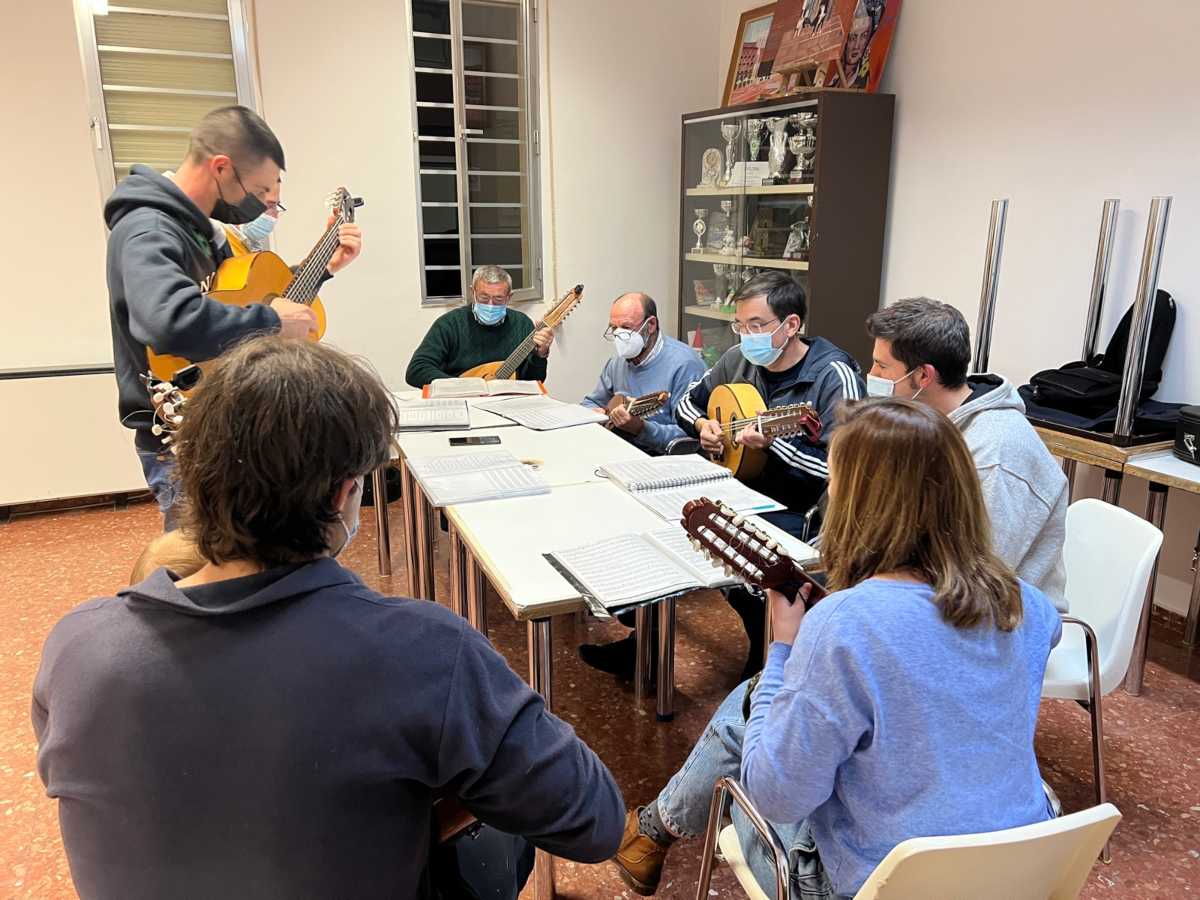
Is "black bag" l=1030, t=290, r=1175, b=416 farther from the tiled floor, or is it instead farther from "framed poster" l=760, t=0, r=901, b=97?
"framed poster" l=760, t=0, r=901, b=97

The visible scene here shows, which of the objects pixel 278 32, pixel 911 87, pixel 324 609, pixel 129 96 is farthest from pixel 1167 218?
pixel 129 96

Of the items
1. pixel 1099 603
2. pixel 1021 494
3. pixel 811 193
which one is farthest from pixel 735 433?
pixel 811 193

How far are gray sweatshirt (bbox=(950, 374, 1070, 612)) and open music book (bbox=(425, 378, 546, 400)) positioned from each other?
191cm

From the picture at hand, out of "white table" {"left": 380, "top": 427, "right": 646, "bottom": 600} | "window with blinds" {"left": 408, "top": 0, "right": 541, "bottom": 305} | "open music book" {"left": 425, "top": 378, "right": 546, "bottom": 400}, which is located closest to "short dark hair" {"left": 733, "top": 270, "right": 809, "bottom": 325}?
"white table" {"left": 380, "top": 427, "right": 646, "bottom": 600}

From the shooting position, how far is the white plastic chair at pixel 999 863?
93cm

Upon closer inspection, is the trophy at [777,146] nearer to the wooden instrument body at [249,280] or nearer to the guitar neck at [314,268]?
the guitar neck at [314,268]

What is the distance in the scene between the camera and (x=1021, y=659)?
1.07 m

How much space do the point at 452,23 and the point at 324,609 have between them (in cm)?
403

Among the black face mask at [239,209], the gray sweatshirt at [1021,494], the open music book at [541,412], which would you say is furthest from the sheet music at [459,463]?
the gray sweatshirt at [1021,494]

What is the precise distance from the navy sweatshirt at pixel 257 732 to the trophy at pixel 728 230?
380cm

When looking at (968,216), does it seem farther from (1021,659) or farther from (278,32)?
(278,32)

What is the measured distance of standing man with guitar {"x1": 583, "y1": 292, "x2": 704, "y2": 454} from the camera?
3.09 metres

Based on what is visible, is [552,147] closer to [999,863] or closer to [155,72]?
[155,72]

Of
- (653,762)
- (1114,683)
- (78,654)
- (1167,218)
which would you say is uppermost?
(1167,218)
